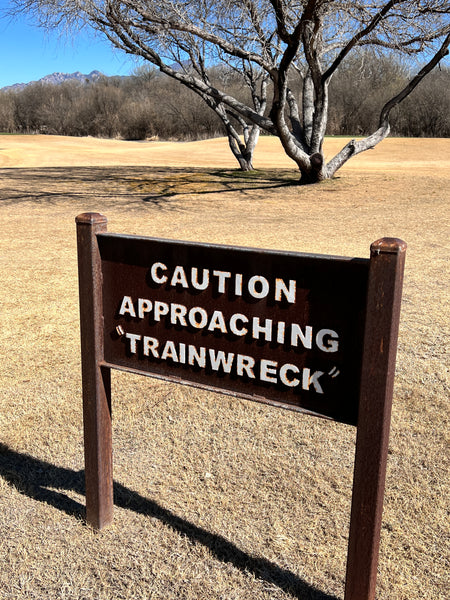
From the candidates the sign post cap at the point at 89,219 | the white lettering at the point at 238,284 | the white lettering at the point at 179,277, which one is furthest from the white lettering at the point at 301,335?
the sign post cap at the point at 89,219

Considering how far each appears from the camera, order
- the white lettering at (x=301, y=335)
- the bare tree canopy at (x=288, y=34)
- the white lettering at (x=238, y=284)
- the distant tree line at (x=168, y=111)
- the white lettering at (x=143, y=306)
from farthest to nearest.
Answer: 1. the distant tree line at (x=168, y=111)
2. the bare tree canopy at (x=288, y=34)
3. the white lettering at (x=143, y=306)
4. the white lettering at (x=238, y=284)
5. the white lettering at (x=301, y=335)

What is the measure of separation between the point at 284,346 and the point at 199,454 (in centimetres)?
145

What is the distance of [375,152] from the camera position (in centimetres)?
3434

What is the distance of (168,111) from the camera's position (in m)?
64.8

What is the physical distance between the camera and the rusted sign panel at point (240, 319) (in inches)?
88.0

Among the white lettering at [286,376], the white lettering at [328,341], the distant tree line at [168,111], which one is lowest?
the white lettering at [286,376]

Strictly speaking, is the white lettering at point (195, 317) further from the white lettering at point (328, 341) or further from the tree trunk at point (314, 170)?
the tree trunk at point (314, 170)

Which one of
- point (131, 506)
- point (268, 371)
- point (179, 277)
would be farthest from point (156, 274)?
point (131, 506)

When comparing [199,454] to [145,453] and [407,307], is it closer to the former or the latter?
[145,453]

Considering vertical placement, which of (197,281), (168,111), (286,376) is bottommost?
(286,376)

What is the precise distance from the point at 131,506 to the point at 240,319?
4.18 feet

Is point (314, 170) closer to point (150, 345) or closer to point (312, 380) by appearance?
point (150, 345)

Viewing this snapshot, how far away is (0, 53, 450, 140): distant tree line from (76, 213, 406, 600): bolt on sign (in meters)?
48.4

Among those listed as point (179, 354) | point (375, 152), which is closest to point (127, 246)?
point (179, 354)
